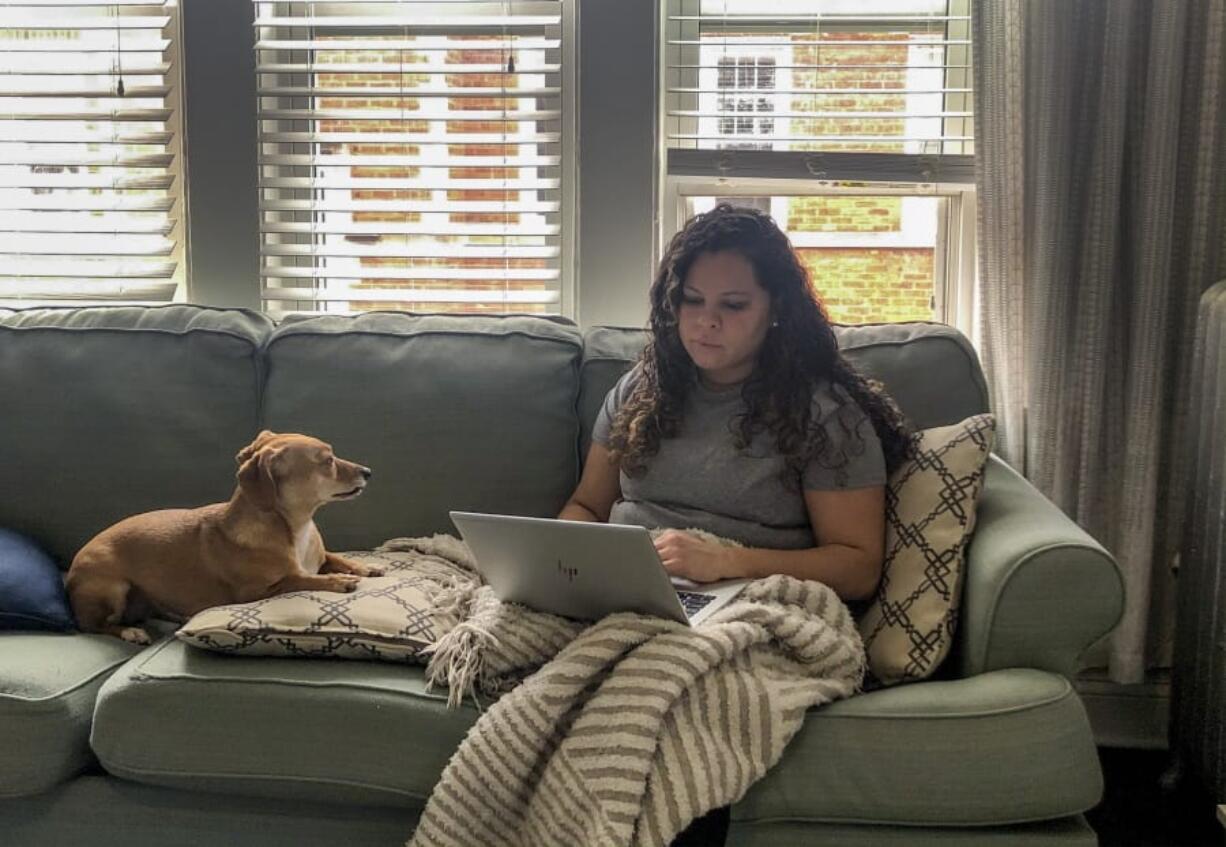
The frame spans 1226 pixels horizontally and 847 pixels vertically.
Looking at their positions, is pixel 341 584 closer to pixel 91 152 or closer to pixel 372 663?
pixel 372 663

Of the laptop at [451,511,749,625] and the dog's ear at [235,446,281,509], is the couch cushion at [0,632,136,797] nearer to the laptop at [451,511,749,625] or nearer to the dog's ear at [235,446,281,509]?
the dog's ear at [235,446,281,509]

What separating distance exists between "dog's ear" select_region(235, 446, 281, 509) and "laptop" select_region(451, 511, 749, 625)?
0.40 m

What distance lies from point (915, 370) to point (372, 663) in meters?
1.06

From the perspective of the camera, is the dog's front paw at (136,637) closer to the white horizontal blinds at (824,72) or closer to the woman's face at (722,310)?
the woman's face at (722,310)

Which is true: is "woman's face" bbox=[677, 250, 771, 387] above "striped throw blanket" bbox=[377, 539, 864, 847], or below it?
above

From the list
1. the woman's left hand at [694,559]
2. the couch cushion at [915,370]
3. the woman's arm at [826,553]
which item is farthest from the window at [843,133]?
the woman's left hand at [694,559]

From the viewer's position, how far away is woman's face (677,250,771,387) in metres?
2.01

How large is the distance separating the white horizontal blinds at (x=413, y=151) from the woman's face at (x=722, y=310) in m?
0.82

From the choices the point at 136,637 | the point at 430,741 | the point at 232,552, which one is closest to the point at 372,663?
the point at 430,741

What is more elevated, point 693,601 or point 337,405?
point 337,405

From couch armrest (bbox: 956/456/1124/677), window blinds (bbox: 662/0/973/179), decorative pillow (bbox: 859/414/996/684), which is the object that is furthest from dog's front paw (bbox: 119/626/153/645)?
window blinds (bbox: 662/0/973/179)

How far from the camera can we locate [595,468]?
2.20 meters

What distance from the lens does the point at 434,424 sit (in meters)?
2.34

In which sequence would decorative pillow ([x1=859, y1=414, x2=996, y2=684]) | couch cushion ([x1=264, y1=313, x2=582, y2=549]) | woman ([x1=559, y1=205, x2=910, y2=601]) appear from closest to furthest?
decorative pillow ([x1=859, y1=414, x2=996, y2=684]), woman ([x1=559, y1=205, x2=910, y2=601]), couch cushion ([x1=264, y1=313, x2=582, y2=549])
